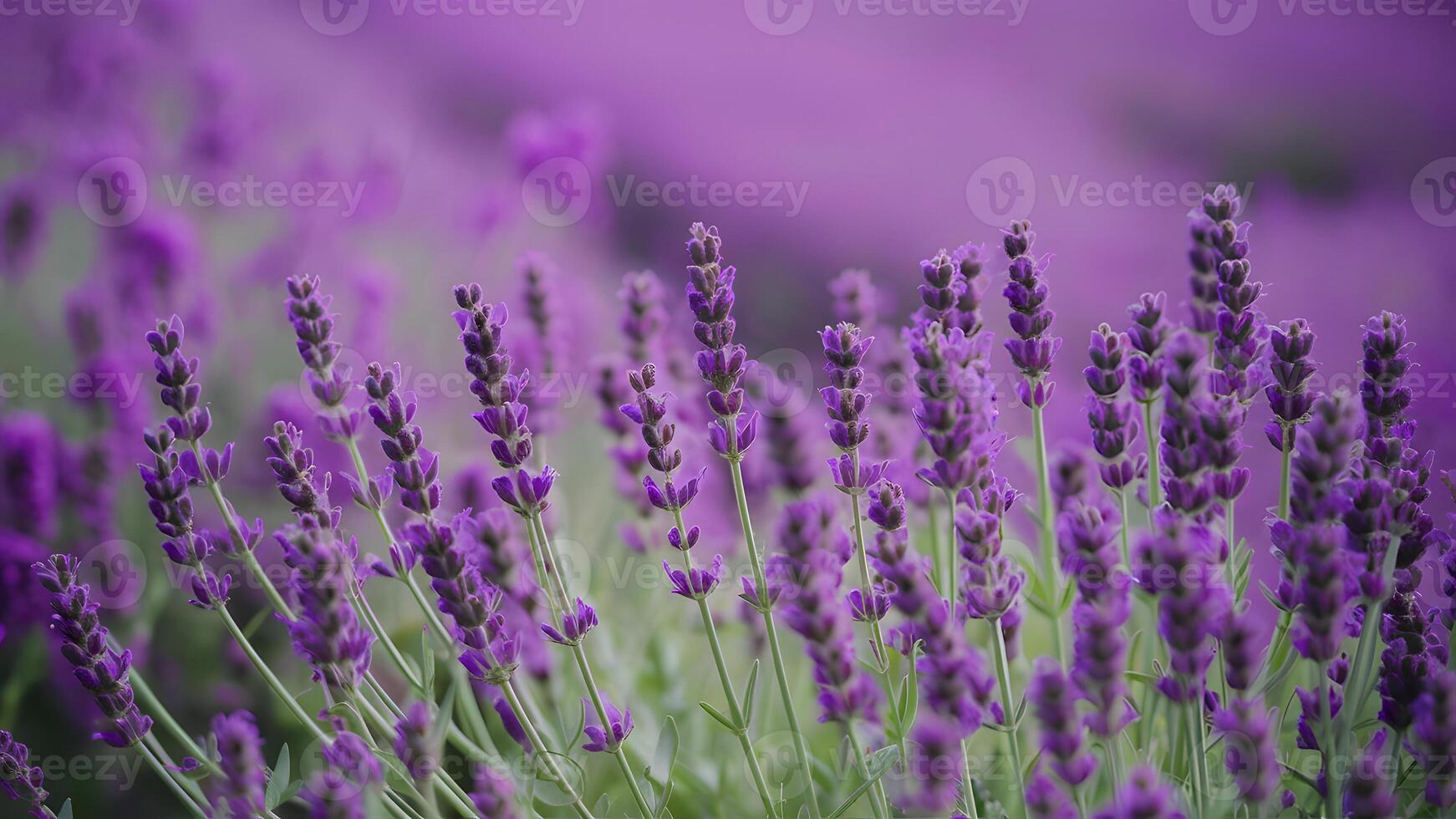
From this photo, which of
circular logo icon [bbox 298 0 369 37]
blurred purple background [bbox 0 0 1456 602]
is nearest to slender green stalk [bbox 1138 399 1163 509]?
blurred purple background [bbox 0 0 1456 602]

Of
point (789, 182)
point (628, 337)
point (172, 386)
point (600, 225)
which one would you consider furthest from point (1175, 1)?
→ point (172, 386)

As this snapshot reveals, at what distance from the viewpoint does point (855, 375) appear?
0.76m

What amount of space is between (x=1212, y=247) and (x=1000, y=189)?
6.48ft

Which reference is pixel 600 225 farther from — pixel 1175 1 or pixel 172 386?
pixel 1175 1

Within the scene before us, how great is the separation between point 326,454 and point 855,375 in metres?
1.13

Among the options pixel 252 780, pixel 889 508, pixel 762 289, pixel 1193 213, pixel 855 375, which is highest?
pixel 762 289

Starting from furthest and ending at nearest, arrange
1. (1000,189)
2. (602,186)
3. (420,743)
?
(1000,189) → (602,186) → (420,743)

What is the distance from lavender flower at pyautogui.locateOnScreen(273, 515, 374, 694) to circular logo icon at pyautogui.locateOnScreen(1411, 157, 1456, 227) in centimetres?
247

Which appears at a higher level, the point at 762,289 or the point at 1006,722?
the point at 762,289

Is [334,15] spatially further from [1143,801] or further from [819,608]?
[1143,801]

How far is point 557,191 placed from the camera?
1919 mm

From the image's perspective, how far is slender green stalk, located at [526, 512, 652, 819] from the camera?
74cm

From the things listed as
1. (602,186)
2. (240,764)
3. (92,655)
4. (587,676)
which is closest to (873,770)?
(587,676)

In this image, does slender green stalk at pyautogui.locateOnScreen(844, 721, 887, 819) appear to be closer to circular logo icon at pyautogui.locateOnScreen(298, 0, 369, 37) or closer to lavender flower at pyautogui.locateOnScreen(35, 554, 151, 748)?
lavender flower at pyautogui.locateOnScreen(35, 554, 151, 748)
